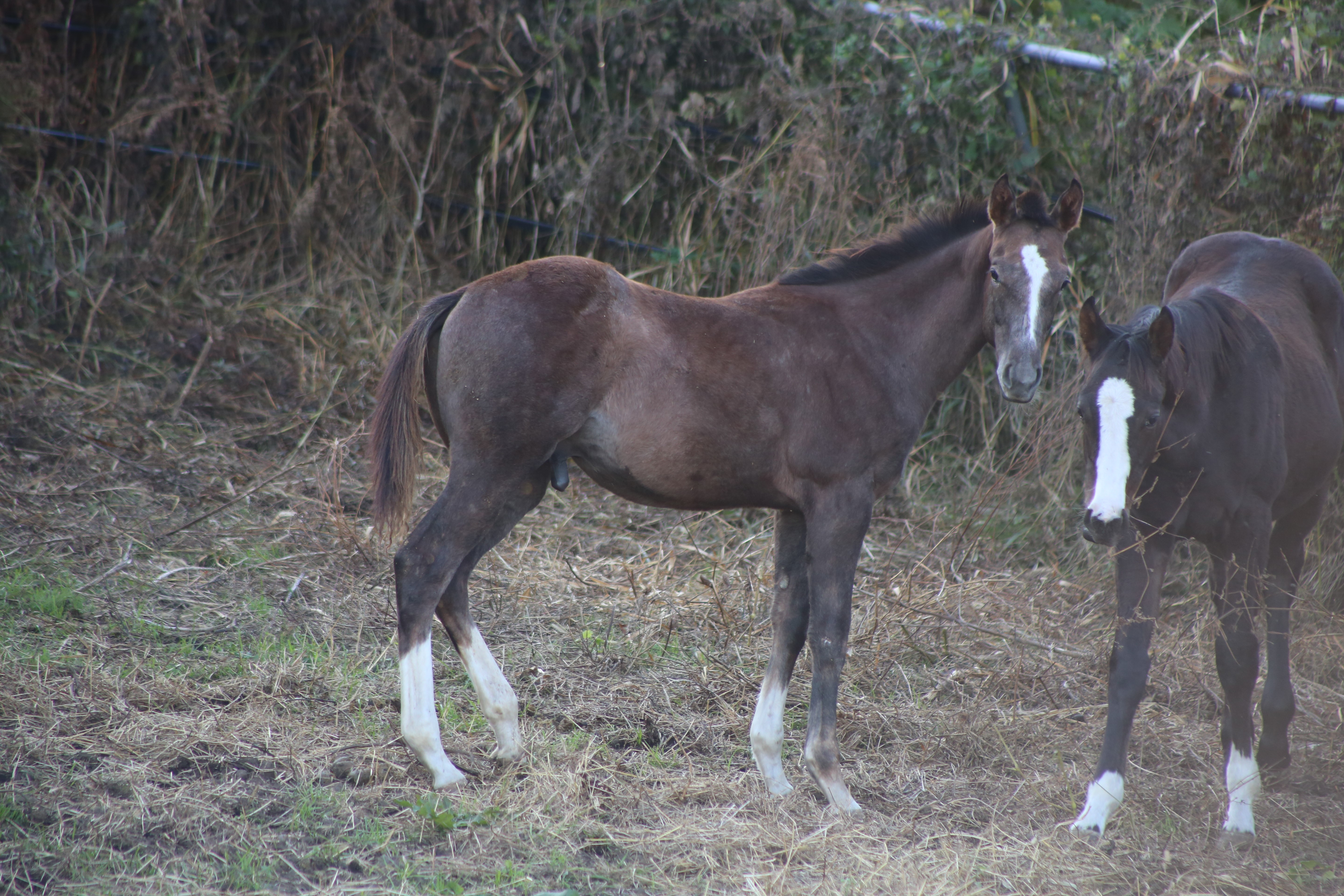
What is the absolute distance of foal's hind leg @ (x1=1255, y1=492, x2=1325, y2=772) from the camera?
3984mm

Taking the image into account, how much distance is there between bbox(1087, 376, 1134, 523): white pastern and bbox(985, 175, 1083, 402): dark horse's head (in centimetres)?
25

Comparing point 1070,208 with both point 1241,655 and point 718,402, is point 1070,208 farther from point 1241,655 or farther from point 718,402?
point 1241,655

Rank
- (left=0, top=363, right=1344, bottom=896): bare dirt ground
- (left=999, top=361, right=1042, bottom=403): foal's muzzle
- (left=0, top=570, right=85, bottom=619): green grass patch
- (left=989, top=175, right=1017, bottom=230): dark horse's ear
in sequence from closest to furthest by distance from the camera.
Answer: (left=0, top=363, right=1344, bottom=896): bare dirt ground → (left=999, top=361, right=1042, bottom=403): foal's muzzle → (left=989, top=175, right=1017, bottom=230): dark horse's ear → (left=0, top=570, right=85, bottom=619): green grass patch

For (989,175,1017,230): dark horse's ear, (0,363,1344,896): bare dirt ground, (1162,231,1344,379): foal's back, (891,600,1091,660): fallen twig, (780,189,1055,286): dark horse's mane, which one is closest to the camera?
(0,363,1344,896): bare dirt ground

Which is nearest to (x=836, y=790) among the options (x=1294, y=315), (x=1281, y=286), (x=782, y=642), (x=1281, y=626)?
(x=782, y=642)

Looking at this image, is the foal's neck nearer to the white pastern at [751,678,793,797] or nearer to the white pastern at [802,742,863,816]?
the white pastern at [751,678,793,797]

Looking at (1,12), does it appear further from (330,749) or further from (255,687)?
(330,749)

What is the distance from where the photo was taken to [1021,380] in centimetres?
345

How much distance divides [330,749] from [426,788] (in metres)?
0.40

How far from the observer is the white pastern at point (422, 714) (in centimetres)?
352

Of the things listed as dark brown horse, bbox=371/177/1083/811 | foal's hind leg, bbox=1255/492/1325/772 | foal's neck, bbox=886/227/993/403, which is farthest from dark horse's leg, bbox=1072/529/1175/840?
foal's neck, bbox=886/227/993/403

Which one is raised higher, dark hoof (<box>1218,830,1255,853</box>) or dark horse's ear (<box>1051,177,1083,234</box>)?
dark horse's ear (<box>1051,177,1083,234</box>)

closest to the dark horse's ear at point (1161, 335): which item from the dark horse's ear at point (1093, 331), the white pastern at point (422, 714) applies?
the dark horse's ear at point (1093, 331)

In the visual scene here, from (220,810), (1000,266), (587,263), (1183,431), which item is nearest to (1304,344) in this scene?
(1183,431)
